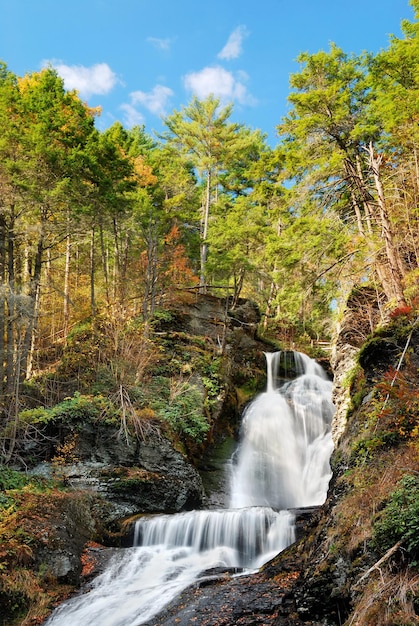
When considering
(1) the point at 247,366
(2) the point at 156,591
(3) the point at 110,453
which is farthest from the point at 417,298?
(1) the point at 247,366

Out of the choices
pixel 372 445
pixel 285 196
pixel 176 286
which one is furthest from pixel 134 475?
pixel 285 196

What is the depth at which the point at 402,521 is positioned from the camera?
14.4ft

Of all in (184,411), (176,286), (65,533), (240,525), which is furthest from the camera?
(176,286)

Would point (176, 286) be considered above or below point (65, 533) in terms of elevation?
above

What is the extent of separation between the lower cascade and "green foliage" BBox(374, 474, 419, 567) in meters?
3.78

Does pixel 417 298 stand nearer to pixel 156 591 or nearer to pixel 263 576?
pixel 263 576

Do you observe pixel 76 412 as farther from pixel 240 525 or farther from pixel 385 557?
pixel 385 557

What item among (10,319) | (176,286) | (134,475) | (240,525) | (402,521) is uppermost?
(176,286)

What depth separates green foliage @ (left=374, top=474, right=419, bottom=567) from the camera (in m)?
4.19

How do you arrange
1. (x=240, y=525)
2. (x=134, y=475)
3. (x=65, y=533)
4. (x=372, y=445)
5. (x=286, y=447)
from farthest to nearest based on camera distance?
(x=286, y=447) → (x=134, y=475) → (x=240, y=525) → (x=65, y=533) → (x=372, y=445)

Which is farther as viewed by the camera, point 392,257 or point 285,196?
point 285,196

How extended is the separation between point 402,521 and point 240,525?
18.2ft

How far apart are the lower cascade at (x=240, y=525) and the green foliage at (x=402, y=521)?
3783 mm

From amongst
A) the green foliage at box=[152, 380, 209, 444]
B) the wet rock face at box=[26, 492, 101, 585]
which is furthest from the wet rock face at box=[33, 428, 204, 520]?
the green foliage at box=[152, 380, 209, 444]
